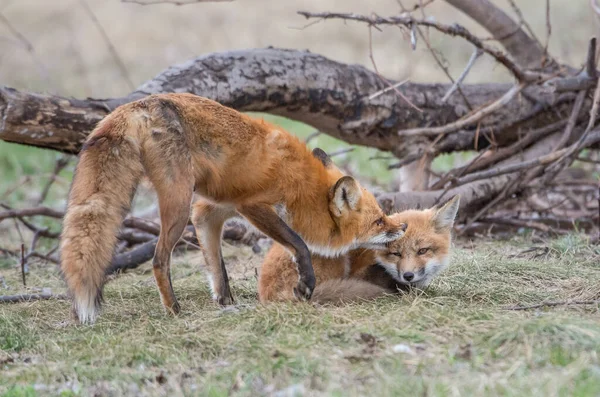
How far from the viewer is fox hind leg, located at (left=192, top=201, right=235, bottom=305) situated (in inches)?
194

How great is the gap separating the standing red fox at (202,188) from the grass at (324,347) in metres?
0.33

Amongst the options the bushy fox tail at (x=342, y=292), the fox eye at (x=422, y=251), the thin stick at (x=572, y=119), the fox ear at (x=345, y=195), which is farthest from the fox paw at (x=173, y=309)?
the thin stick at (x=572, y=119)

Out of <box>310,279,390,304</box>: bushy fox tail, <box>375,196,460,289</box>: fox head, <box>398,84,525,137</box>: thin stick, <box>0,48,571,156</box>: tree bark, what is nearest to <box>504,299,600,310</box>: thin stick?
<box>375,196,460,289</box>: fox head

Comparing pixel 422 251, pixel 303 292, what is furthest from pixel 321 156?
pixel 303 292

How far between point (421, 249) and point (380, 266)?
31 cm

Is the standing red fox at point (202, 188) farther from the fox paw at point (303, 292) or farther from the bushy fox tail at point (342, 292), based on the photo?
the bushy fox tail at point (342, 292)

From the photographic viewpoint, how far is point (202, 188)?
15.1 ft

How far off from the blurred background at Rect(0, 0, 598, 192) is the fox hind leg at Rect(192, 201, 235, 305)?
6.62m

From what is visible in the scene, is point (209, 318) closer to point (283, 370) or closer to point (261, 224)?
point (261, 224)

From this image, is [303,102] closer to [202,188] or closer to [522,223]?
[202,188]

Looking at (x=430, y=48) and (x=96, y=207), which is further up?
(x=430, y=48)

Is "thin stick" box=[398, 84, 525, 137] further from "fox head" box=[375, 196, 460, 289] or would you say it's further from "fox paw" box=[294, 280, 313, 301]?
"fox paw" box=[294, 280, 313, 301]

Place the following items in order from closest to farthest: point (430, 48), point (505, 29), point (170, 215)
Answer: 1. point (170, 215)
2. point (430, 48)
3. point (505, 29)

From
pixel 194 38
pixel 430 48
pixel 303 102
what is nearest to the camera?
pixel 430 48
